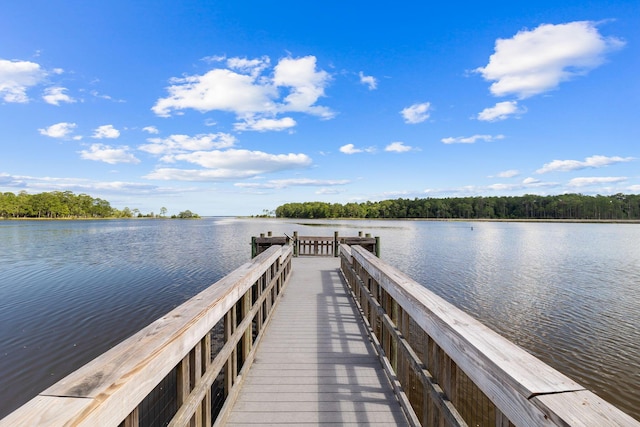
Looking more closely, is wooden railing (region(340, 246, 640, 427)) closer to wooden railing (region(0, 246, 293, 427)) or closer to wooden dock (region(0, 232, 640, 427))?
wooden dock (region(0, 232, 640, 427))

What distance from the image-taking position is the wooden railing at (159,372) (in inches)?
42.0

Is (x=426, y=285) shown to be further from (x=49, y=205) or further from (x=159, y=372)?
(x=49, y=205)

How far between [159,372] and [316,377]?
7.40 ft

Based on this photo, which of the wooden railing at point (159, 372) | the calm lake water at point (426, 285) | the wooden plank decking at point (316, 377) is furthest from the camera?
the calm lake water at point (426, 285)

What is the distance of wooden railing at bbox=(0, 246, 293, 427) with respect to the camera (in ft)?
3.50

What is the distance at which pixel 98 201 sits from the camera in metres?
140

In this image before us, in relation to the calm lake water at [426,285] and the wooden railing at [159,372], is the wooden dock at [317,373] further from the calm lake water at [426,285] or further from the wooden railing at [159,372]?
the calm lake water at [426,285]

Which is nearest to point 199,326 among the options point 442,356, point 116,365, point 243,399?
point 116,365

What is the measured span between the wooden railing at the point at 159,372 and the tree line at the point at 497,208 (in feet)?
435

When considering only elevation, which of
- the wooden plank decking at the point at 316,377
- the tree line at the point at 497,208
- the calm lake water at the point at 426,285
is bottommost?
the calm lake water at the point at 426,285

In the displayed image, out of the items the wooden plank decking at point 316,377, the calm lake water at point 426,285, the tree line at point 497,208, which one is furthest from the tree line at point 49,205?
the wooden plank decking at point 316,377

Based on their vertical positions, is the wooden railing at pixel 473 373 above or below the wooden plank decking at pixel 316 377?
above

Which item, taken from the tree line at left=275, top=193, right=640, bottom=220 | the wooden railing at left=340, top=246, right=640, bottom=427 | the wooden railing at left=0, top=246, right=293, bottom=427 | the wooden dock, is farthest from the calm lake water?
the tree line at left=275, top=193, right=640, bottom=220

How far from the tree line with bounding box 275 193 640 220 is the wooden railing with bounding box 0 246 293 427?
435ft
